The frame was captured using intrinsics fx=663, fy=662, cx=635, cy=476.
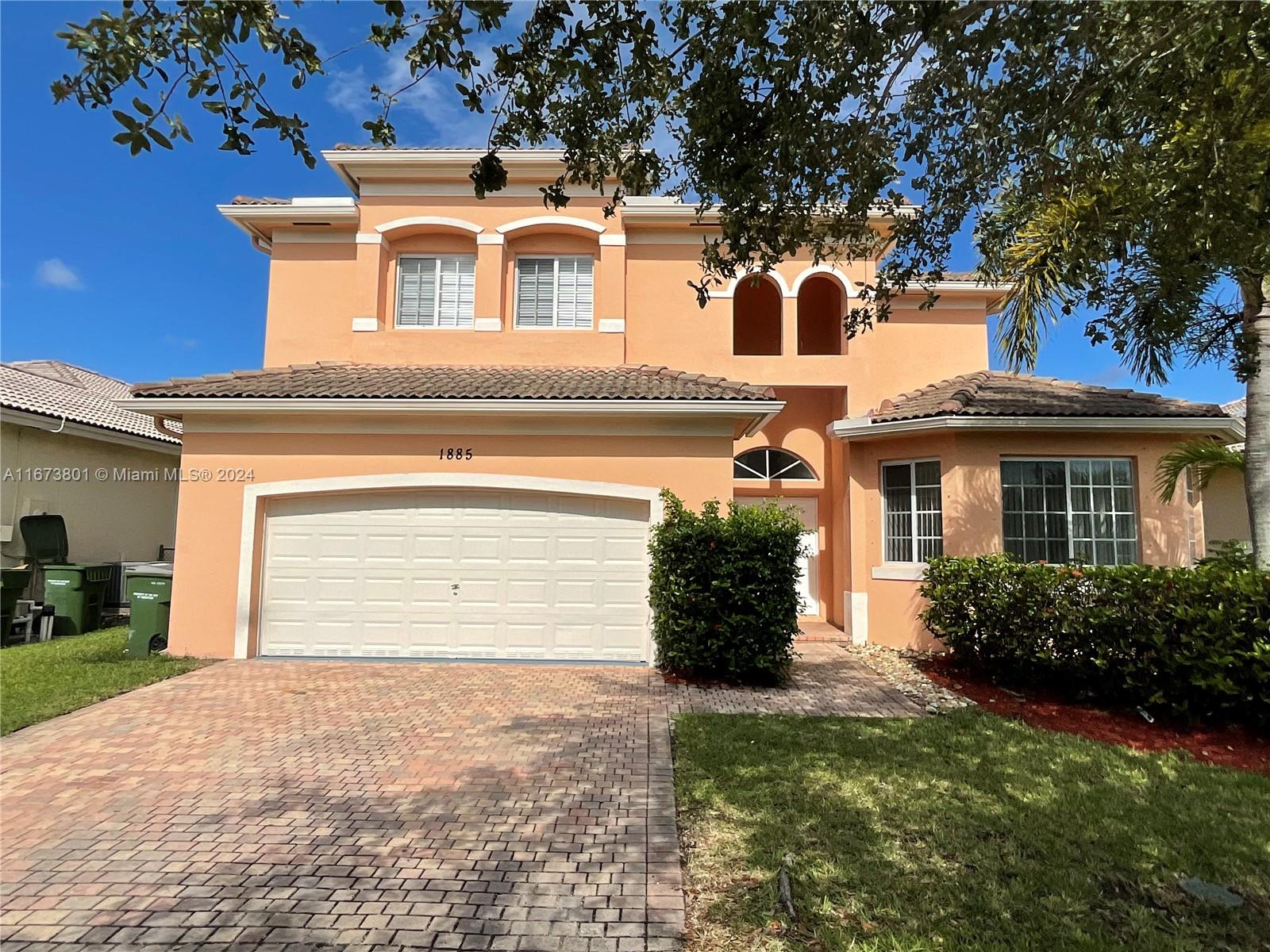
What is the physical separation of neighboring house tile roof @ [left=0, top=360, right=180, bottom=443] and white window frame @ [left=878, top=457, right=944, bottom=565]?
47.7 feet

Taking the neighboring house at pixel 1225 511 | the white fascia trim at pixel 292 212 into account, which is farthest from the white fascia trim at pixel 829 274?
the white fascia trim at pixel 292 212

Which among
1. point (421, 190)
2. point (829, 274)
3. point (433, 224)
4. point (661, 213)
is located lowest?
point (829, 274)

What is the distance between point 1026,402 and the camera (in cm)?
1074

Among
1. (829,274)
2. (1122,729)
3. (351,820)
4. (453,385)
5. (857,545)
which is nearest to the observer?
(351,820)

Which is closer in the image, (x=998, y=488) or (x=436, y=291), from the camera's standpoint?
(x=998, y=488)

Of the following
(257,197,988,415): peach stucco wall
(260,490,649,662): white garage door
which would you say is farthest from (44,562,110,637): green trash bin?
(257,197,988,415): peach stucco wall

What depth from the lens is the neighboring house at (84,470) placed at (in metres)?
12.2

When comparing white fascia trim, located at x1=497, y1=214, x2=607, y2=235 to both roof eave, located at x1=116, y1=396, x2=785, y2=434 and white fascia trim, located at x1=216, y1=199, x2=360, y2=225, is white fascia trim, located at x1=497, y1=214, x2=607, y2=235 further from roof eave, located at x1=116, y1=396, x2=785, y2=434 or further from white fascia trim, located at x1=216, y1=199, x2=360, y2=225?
roof eave, located at x1=116, y1=396, x2=785, y2=434

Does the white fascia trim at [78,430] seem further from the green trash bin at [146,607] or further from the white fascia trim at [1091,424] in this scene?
the white fascia trim at [1091,424]

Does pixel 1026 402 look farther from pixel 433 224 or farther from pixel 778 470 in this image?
pixel 433 224

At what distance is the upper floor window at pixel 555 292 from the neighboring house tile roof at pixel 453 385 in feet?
5.13

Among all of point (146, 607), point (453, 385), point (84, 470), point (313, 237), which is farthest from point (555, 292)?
point (84, 470)

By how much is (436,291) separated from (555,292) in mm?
2406

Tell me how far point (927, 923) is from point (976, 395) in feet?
31.1
